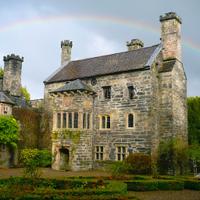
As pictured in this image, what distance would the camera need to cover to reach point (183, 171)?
31.2m

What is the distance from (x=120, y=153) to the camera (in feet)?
103

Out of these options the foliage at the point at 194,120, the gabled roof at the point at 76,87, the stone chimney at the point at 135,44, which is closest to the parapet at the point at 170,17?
the stone chimney at the point at 135,44

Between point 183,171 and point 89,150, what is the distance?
29.3 feet

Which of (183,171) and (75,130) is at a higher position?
(75,130)

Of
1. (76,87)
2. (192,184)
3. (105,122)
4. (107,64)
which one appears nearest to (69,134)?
(105,122)

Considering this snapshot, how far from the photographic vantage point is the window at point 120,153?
31.1 m

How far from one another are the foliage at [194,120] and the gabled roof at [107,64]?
39.4 ft

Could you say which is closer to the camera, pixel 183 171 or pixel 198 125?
pixel 183 171

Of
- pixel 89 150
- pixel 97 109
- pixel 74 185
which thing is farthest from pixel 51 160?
pixel 74 185

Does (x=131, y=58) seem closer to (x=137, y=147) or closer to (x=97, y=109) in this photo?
(x=97, y=109)

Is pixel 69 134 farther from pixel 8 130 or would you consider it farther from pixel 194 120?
pixel 194 120

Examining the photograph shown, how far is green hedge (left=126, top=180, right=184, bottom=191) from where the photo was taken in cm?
1938

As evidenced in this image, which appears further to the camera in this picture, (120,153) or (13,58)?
(13,58)

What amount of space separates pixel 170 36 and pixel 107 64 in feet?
22.6
